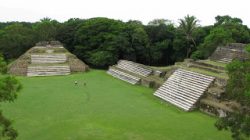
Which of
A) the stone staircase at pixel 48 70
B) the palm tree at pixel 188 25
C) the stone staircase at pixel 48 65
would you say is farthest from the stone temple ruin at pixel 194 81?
the palm tree at pixel 188 25

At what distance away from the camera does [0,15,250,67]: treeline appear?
30.1 metres

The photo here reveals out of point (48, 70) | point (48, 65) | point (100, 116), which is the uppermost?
point (48, 65)

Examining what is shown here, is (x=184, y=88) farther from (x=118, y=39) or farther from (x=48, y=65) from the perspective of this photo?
(x=48, y=65)

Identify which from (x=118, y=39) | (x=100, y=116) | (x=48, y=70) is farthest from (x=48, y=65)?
(x=100, y=116)

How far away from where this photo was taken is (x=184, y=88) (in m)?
18.7

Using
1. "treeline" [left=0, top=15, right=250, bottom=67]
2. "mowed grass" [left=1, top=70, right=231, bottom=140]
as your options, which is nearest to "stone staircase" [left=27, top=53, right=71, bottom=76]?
"treeline" [left=0, top=15, right=250, bottom=67]

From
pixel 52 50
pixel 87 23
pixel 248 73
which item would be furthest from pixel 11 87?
pixel 87 23

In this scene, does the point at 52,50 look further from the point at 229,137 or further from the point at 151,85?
the point at 229,137

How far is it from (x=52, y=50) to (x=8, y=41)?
524cm

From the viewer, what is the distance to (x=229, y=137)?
1306 centimetres

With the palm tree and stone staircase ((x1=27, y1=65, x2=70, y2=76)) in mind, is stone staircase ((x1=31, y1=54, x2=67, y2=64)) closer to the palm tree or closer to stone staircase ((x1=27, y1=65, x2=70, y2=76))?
stone staircase ((x1=27, y1=65, x2=70, y2=76))

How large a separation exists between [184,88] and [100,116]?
570cm

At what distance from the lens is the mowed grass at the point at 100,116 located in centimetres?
1312

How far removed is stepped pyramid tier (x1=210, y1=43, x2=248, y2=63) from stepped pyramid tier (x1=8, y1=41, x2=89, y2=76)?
11435 millimetres
